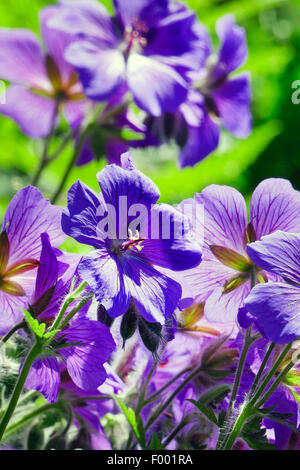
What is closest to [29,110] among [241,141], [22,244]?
[22,244]

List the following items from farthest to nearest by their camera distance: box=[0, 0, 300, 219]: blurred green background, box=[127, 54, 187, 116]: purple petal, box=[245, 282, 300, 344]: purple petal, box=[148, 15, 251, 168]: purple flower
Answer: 1. box=[0, 0, 300, 219]: blurred green background
2. box=[148, 15, 251, 168]: purple flower
3. box=[127, 54, 187, 116]: purple petal
4. box=[245, 282, 300, 344]: purple petal

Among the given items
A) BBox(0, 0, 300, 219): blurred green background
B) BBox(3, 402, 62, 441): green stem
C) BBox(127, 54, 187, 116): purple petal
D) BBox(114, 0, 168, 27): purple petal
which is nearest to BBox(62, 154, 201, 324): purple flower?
BBox(3, 402, 62, 441): green stem

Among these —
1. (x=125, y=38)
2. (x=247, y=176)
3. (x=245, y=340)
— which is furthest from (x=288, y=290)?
(x=247, y=176)

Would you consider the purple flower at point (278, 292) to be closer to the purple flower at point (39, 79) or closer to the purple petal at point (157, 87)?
the purple petal at point (157, 87)

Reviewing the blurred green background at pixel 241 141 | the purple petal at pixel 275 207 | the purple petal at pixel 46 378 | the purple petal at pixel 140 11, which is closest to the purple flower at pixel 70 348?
the purple petal at pixel 46 378

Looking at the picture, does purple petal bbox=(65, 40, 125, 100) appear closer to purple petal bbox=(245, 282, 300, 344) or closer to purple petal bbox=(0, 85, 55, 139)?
purple petal bbox=(0, 85, 55, 139)
